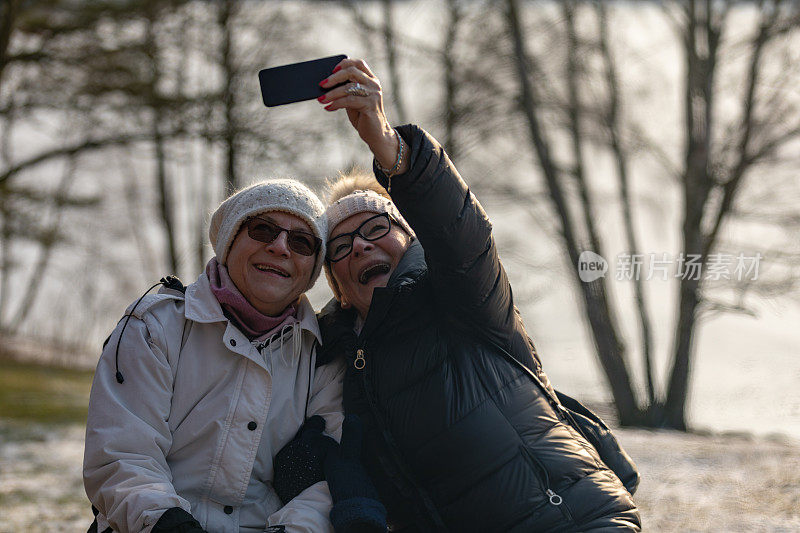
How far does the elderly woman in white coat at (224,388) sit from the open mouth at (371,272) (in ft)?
0.59

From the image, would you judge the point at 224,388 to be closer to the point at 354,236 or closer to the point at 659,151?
the point at 354,236

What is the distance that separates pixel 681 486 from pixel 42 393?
1184 centimetres

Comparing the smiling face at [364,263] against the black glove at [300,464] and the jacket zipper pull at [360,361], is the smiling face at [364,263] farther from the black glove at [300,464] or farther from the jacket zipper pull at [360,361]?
the black glove at [300,464]

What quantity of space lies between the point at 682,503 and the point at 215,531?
12.1ft

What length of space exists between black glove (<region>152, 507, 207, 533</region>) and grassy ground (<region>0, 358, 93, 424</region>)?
9.50m

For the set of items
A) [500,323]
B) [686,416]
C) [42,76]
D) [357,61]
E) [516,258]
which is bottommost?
[686,416]

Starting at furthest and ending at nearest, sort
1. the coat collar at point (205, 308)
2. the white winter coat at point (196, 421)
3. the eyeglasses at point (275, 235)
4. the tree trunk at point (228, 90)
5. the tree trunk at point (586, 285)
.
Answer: the tree trunk at point (586, 285)
the tree trunk at point (228, 90)
the eyeglasses at point (275, 235)
the coat collar at point (205, 308)
the white winter coat at point (196, 421)

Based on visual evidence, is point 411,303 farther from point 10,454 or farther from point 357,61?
point 10,454

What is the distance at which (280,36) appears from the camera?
1013 cm

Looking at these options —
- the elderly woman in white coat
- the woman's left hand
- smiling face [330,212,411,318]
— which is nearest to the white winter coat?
the elderly woman in white coat

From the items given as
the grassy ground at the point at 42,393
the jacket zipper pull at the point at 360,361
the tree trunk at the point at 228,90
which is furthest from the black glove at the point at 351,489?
the grassy ground at the point at 42,393

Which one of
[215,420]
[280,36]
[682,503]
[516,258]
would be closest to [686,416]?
[516,258]

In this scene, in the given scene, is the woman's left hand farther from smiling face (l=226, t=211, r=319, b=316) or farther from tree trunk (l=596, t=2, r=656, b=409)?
tree trunk (l=596, t=2, r=656, b=409)

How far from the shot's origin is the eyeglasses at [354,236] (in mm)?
3008
